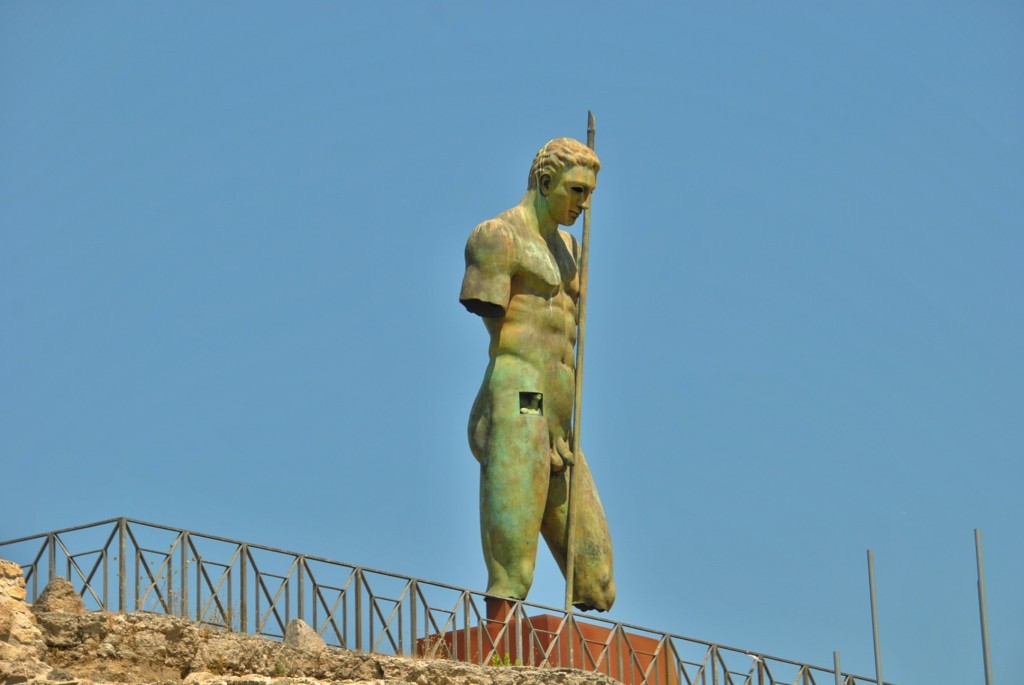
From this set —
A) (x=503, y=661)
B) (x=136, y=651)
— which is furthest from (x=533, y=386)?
(x=136, y=651)

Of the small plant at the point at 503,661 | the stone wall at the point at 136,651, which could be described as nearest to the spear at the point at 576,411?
the small plant at the point at 503,661

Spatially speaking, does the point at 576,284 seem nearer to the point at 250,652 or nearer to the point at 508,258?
the point at 508,258

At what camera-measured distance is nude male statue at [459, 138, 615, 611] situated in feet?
82.2

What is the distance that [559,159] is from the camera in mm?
25875

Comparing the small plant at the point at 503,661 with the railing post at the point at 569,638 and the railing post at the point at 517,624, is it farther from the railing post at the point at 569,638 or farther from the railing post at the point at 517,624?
the railing post at the point at 569,638

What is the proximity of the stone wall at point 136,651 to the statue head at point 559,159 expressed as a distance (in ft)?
22.3

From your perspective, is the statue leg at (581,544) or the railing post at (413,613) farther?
the statue leg at (581,544)

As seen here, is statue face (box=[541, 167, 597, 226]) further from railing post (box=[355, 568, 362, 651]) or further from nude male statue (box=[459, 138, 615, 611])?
railing post (box=[355, 568, 362, 651])

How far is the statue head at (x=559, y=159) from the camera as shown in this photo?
2586 cm

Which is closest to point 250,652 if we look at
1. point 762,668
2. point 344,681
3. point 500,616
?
point 344,681

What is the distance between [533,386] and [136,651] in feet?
22.1

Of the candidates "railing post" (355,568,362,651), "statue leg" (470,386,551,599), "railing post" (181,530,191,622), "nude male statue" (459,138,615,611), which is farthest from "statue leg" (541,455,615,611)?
"railing post" (181,530,191,622)

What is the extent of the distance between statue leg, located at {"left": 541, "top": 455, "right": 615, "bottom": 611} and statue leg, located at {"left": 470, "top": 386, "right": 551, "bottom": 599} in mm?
517

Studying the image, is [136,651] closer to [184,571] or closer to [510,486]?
[184,571]
